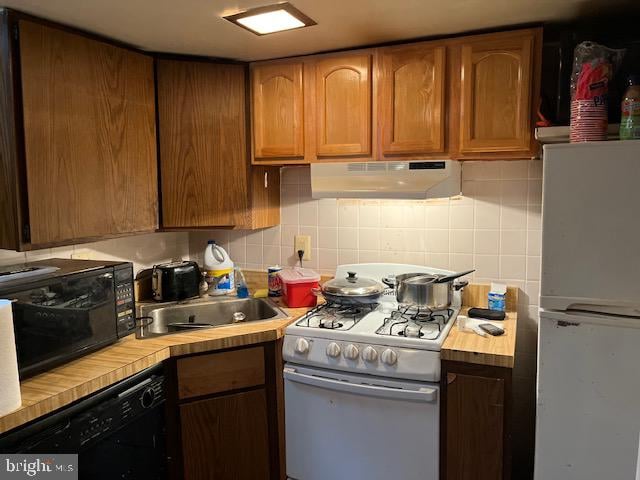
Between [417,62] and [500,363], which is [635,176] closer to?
[500,363]

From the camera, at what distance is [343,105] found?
6.88ft

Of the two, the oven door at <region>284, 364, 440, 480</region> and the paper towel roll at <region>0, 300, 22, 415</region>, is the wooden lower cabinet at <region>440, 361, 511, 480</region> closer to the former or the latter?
the oven door at <region>284, 364, 440, 480</region>

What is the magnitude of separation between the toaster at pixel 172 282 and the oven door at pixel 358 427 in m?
0.74

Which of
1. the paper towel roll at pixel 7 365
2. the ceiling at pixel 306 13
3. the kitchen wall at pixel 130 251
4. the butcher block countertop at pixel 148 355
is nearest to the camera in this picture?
the paper towel roll at pixel 7 365

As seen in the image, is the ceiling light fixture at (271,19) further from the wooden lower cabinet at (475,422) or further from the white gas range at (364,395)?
the wooden lower cabinet at (475,422)

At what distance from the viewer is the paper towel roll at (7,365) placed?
126 cm

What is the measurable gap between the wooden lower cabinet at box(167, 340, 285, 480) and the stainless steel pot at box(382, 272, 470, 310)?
569 millimetres

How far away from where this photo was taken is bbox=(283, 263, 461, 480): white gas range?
1755 mm

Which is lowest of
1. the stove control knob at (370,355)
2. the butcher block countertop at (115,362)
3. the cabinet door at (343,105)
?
the stove control knob at (370,355)

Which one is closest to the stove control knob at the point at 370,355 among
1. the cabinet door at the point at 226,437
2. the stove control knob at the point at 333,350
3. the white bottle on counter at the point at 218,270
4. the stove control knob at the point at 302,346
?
the stove control knob at the point at 333,350

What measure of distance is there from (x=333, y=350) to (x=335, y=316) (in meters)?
0.26

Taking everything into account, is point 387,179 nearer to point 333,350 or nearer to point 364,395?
point 333,350

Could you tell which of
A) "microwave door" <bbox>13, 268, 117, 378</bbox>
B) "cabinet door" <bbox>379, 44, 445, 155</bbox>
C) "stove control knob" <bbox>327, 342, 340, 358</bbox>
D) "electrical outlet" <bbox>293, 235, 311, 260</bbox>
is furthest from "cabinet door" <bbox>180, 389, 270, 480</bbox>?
"cabinet door" <bbox>379, 44, 445, 155</bbox>

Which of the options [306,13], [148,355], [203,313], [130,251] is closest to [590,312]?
[306,13]
